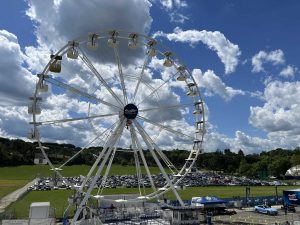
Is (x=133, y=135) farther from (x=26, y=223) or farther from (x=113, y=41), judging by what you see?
(x=26, y=223)

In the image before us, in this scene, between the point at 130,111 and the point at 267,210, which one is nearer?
the point at 130,111

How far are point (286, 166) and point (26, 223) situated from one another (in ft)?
436

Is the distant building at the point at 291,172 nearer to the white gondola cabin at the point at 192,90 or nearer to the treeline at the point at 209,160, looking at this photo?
the treeline at the point at 209,160

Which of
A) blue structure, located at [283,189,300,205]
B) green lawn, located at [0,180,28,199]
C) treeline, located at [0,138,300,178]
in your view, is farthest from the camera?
treeline, located at [0,138,300,178]

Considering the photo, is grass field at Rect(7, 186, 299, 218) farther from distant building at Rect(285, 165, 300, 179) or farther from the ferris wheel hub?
distant building at Rect(285, 165, 300, 179)

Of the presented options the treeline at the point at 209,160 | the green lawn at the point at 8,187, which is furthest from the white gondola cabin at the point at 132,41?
the treeline at the point at 209,160

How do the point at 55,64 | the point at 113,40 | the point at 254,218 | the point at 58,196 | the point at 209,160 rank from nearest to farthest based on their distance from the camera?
the point at 55,64, the point at 113,40, the point at 254,218, the point at 58,196, the point at 209,160

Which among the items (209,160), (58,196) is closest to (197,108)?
(58,196)

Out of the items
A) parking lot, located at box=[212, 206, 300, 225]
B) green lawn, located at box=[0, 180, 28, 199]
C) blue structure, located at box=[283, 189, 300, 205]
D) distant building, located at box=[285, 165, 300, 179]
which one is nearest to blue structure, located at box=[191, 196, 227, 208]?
parking lot, located at box=[212, 206, 300, 225]

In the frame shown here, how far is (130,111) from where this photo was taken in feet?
115

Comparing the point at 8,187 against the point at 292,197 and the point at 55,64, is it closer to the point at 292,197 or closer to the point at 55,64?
the point at 55,64

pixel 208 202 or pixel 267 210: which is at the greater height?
pixel 208 202

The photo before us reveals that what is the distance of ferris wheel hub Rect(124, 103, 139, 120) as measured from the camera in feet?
115

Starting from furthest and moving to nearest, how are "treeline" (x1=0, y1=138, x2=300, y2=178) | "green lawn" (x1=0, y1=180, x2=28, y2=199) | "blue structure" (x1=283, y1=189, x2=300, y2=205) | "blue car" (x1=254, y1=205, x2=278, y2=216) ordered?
1. "treeline" (x1=0, y1=138, x2=300, y2=178)
2. "green lawn" (x1=0, y1=180, x2=28, y2=199)
3. "blue structure" (x1=283, y1=189, x2=300, y2=205)
4. "blue car" (x1=254, y1=205, x2=278, y2=216)
